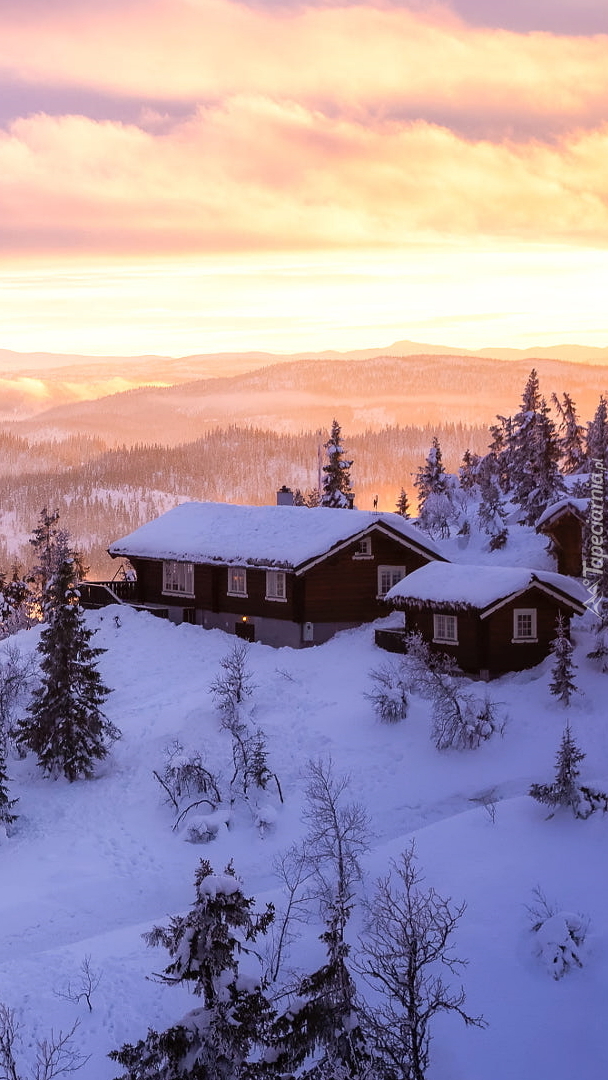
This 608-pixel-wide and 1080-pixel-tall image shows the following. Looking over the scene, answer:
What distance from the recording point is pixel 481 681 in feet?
133

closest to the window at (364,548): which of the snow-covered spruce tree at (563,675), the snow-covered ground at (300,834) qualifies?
the snow-covered ground at (300,834)

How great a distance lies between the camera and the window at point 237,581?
1959 inches

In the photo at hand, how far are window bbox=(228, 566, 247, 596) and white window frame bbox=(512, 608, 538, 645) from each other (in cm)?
1342

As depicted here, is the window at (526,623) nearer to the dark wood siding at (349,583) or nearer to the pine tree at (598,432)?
the dark wood siding at (349,583)

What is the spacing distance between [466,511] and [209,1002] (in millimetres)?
60966

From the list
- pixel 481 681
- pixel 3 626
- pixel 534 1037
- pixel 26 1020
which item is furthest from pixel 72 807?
pixel 3 626

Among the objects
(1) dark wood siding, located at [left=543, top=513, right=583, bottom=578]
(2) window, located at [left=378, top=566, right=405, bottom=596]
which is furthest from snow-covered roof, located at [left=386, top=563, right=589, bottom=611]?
(1) dark wood siding, located at [left=543, top=513, right=583, bottom=578]

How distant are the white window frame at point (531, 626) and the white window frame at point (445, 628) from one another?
217 centimetres

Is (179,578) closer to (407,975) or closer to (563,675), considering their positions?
(563,675)

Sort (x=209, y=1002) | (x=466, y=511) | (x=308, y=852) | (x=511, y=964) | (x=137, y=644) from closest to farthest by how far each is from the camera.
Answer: (x=209, y=1002) → (x=511, y=964) → (x=308, y=852) → (x=137, y=644) → (x=466, y=511)

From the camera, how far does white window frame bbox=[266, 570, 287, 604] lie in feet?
158

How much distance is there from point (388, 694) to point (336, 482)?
101 ft

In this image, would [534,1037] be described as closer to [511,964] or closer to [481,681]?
[511,964]

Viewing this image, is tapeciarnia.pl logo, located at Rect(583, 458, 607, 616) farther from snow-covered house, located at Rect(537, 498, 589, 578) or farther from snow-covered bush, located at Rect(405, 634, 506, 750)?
snow-covered bush, located at Rect(405, 634, 506, 750)
